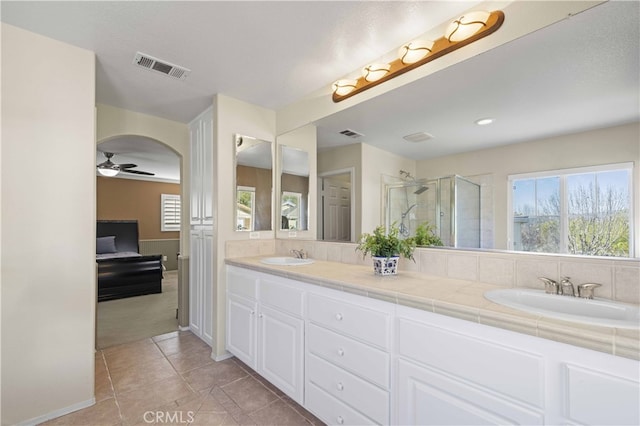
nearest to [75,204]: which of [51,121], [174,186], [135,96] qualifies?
[51,121]

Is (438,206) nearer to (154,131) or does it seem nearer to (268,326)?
(268,326)

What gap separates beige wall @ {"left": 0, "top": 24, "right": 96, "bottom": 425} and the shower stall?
6.71ft

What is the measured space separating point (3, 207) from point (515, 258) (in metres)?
2.80

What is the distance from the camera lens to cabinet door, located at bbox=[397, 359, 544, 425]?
0.96 m

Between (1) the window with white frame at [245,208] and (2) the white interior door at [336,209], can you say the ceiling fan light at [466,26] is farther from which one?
(1) the window with white frame at [245,208]

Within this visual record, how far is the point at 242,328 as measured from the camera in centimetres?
228

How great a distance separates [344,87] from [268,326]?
5.95 feet

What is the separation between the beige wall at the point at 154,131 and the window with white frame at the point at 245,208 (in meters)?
1.01

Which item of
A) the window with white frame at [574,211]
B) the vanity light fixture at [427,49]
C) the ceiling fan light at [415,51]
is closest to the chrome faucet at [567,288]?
the window with white frame at [574,211]

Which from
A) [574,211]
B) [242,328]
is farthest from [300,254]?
[574,211]

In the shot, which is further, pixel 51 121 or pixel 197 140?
pixel 197 140

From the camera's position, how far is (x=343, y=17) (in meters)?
1.59

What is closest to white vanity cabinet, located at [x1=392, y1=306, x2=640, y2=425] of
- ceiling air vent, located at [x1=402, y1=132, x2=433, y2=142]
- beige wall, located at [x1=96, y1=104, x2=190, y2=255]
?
ceiling air vent, located at [x1=402, y1=132, x2=433, y2=142]

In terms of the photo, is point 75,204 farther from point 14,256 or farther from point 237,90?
point 237,90
